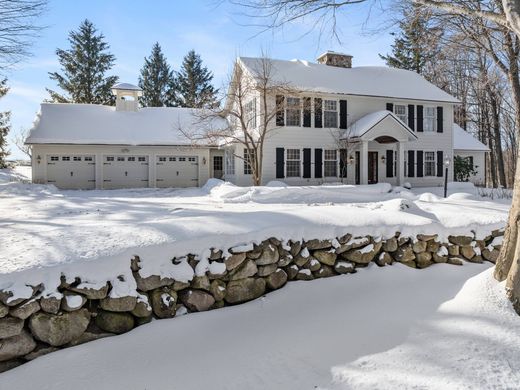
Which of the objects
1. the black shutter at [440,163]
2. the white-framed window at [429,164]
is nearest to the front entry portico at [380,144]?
the white-framed window at [429,164]

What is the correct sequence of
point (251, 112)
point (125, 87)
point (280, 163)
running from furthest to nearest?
point (125, 87)
point (251, 112)
point (280, 163)

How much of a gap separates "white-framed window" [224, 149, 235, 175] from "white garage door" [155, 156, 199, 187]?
1.72 m

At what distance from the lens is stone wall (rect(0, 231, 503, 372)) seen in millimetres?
3074

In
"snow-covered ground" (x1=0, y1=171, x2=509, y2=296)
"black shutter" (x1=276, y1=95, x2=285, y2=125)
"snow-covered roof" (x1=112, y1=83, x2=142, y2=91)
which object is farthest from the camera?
"snow-covered roof" (x1=112, y1=83, x2=142, y2=91)

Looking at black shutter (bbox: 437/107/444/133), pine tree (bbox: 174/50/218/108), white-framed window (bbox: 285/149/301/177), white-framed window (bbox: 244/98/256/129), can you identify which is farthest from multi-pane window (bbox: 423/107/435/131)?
pine tree (bbox: 174/50/218/108)

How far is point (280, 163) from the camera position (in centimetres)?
1739

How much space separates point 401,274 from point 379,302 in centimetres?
92

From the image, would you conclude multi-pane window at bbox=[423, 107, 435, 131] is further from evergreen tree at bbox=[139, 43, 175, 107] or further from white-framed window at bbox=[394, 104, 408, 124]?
evergreen tree at bbox=[139, 43, 175, 107]

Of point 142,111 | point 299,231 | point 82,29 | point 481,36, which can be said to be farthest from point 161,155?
point 82,29

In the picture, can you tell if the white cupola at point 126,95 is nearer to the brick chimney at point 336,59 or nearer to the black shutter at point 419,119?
the brick chimney at point 336,59

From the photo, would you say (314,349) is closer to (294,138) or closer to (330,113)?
(294,138)

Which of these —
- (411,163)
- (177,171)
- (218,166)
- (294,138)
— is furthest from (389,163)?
(177,171)

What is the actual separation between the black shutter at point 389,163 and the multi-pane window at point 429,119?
8.86ft

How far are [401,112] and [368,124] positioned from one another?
11.5ft
